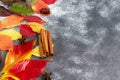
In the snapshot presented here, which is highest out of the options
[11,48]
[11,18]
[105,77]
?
[11,18]

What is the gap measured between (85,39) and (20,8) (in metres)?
0.38

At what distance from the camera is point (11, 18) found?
1.75 metres

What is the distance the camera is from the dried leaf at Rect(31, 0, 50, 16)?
1801 mm

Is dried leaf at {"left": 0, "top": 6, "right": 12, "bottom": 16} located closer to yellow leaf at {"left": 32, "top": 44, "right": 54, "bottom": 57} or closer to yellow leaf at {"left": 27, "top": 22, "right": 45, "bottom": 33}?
yellow leaf at {"left": 27, "top": 22, "right": 45, "bottom": 33}

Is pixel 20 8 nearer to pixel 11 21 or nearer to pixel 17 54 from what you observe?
pixel 11 21

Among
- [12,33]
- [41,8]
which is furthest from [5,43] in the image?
[41,8]

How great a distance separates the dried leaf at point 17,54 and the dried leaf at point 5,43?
3cm

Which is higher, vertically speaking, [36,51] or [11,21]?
[11,21]

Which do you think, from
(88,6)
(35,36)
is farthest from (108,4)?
(35,36)

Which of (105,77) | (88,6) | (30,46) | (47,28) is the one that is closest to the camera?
(105,77)

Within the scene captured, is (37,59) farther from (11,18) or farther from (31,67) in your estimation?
(11,18)

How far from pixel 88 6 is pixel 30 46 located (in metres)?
0.44

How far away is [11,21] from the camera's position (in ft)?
5.69

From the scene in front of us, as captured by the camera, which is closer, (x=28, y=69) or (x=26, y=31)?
(x=28, y=69)
